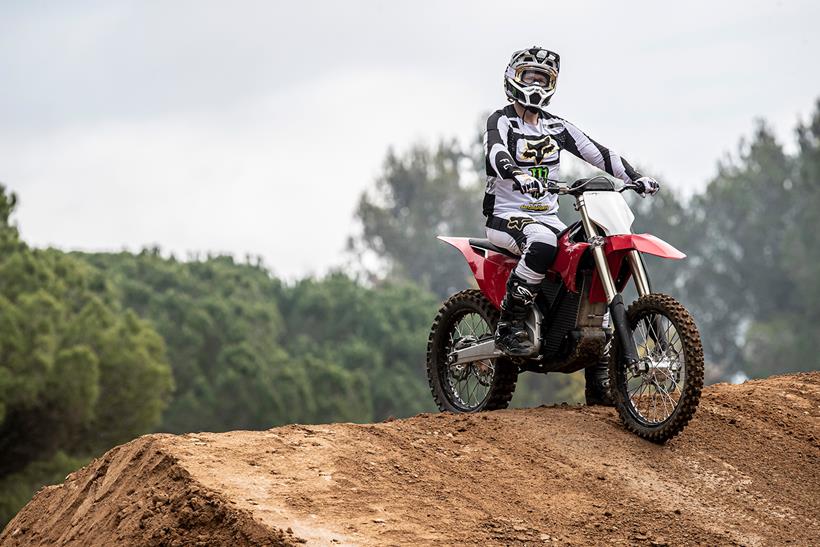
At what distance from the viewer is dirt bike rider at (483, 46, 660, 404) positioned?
10031 mm

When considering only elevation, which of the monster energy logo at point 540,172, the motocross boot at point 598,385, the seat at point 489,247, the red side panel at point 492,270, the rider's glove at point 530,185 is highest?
the monster energy logo at point 540,172

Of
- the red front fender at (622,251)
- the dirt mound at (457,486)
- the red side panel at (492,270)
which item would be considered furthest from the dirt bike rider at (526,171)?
the dirt mound at (457,486)

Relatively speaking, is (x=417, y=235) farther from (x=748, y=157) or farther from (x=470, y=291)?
(x=470, y=291)

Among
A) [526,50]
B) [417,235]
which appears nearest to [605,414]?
[526,50]

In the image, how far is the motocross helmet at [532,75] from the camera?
10.3m

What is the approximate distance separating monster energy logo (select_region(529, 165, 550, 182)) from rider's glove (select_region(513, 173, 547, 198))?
2.48 ft

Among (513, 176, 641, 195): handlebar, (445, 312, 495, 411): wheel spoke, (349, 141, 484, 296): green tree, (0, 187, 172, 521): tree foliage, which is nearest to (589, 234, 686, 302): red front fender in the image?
(513, 176, 641, 195): handlebar

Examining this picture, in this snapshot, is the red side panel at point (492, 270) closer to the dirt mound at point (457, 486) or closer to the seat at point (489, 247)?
the seat at point (489, 247)

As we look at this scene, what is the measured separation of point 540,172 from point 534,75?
28.4 inches

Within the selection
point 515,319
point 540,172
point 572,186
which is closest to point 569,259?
point 572,186

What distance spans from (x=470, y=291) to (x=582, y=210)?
1632 millimetres

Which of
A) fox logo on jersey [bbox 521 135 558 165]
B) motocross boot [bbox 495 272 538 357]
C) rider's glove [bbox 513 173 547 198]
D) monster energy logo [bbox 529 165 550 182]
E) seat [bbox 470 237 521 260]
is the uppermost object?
fox logo on jersey [bbox 521 135 558 165]

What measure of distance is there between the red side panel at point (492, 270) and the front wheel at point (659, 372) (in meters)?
1.20

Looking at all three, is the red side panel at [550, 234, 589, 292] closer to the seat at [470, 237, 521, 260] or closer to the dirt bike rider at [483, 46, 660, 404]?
the dirt bike rider at [483, 46, 660, 404]
